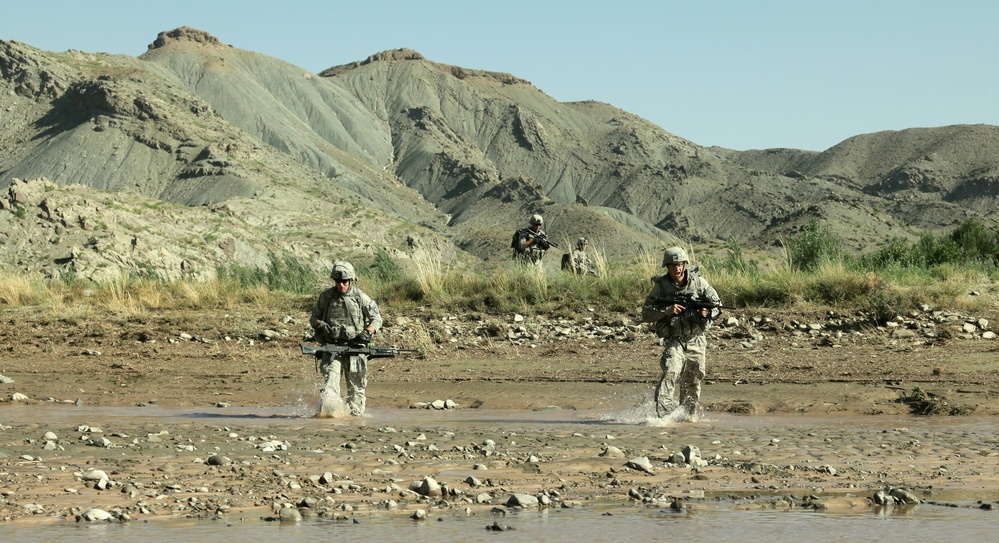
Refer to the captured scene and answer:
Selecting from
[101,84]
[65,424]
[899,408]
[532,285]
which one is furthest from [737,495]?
[101,84]

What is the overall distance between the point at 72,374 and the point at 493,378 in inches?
200

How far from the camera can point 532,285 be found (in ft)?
62.7

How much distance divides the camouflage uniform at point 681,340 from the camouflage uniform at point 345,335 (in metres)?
2.59

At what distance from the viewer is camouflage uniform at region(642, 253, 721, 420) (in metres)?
11.0

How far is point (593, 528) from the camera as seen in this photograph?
261 inches

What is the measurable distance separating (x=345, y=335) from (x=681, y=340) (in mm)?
3087

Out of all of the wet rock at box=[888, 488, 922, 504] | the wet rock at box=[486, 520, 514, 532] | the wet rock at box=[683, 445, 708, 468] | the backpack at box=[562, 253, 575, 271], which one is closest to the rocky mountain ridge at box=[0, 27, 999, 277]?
the backpack at box=[562, 253, 575, 271]

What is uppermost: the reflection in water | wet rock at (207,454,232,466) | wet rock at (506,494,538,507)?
wet rock at (207,454,232,466)

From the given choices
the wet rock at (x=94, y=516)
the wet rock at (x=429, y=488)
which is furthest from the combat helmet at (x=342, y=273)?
the wet rock at (x=94, y=516)

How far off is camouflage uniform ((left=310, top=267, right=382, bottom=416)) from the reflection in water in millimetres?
5008

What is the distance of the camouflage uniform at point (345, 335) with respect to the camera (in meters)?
11.7

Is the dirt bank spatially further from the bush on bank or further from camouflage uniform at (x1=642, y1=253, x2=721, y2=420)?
the bush on bank

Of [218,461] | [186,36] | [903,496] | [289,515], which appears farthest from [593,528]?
[186,36]

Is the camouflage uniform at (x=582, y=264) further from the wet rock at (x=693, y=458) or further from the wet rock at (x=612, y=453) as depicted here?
the wet rock at (x=693, y=458)
